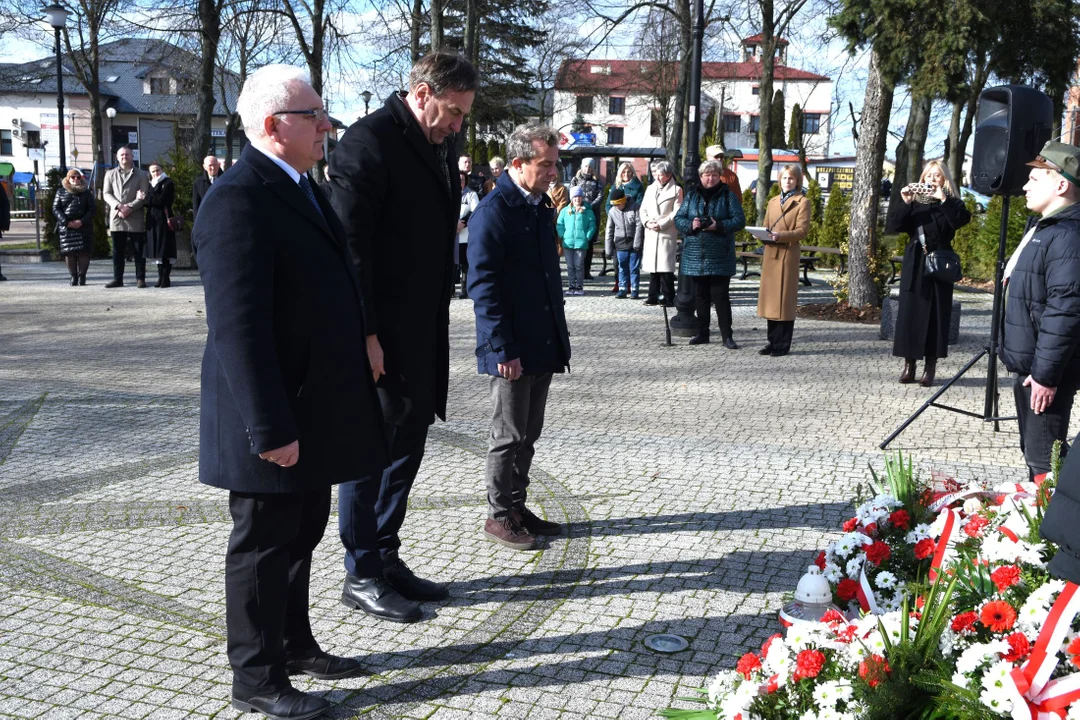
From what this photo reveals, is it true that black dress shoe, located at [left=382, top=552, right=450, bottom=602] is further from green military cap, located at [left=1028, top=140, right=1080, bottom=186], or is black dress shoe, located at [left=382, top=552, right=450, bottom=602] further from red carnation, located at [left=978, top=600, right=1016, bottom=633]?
green military cap, located at [left=1028, top=140, right=1080, bottom=186]

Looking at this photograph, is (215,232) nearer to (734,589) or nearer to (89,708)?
(89,708)

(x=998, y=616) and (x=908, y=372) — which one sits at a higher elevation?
(x=998, y=616)

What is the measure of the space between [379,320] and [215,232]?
1.13m

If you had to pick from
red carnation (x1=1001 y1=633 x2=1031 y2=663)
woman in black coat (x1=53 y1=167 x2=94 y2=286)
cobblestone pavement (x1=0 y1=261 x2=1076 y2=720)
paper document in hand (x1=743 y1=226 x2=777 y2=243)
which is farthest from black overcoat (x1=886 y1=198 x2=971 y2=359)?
woman in black coat (x1=53 y1=167 x2=94 y2=286)

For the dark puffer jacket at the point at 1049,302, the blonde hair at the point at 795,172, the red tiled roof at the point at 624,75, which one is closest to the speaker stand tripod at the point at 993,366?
the dark puffer jacket at the point at 1049,302

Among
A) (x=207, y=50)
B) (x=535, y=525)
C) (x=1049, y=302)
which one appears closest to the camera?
Answer: (x=1049, y=302)

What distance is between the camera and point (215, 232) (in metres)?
3.06

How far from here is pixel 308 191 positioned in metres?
3.39

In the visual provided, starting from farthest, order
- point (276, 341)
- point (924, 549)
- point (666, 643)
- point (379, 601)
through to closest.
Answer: point (379, 601)
point (666, 643)
point (924, 549)
point (276, 341)

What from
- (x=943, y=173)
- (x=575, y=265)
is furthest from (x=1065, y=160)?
(x=575, y=265)

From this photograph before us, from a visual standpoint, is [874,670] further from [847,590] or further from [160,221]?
[160,221]

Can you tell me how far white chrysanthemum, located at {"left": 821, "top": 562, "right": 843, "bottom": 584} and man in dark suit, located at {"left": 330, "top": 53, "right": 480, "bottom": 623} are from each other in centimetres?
161

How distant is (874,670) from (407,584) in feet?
7.22

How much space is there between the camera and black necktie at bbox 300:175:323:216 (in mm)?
3342
